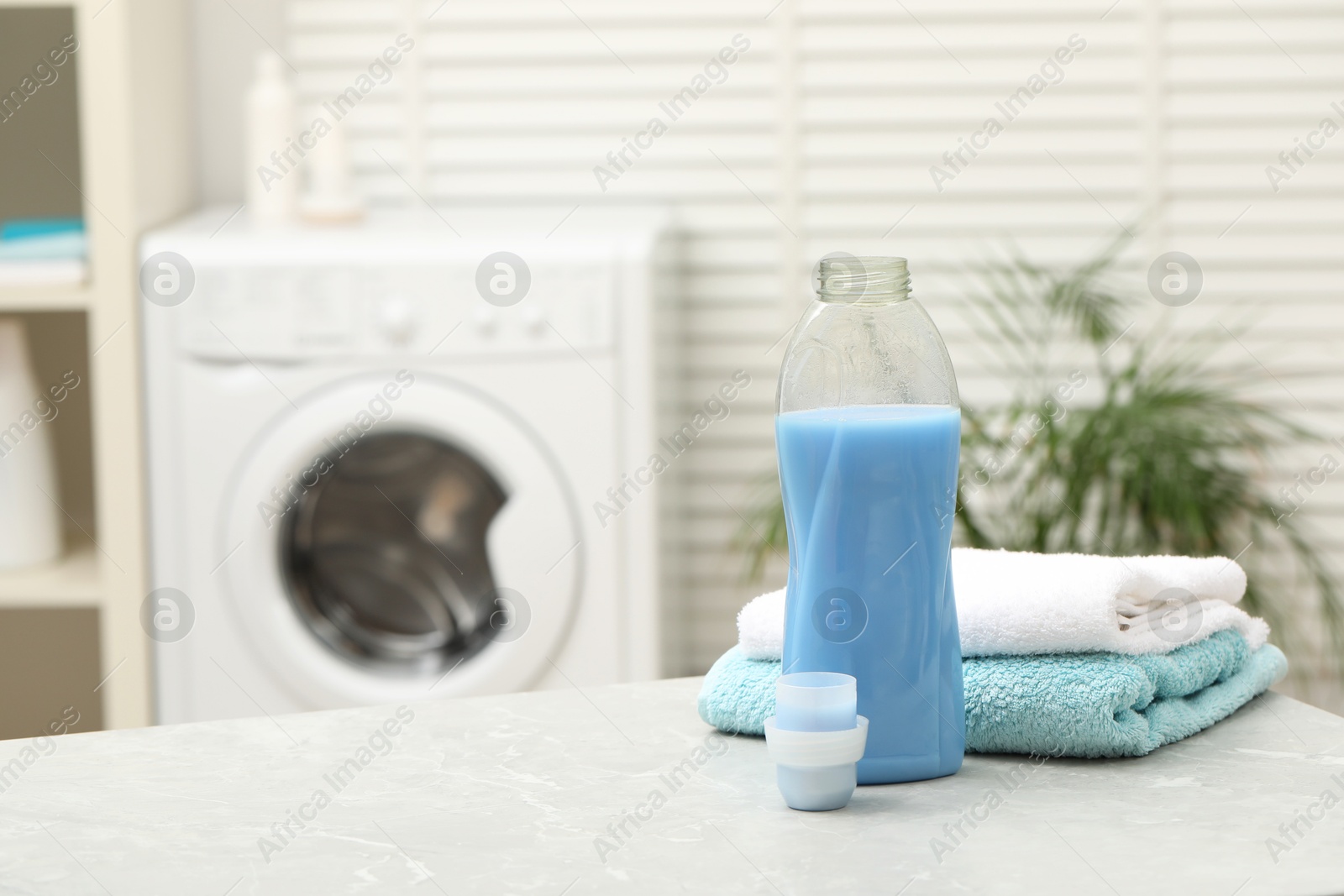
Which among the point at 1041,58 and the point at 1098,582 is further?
the point at 1041,58

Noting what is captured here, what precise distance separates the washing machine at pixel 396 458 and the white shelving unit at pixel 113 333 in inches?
1.0

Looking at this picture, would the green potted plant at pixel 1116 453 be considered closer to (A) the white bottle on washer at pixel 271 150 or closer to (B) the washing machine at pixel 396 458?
(B) the washing machine at pixel 396 458

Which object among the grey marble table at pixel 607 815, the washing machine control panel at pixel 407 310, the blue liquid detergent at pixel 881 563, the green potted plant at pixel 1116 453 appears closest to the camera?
the grey marble table at pixel 607 815

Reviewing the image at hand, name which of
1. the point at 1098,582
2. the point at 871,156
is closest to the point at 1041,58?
the point at 871,156

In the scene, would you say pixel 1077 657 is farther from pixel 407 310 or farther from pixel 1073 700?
pixel 407 310

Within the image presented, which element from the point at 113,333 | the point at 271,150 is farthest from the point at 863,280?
the point at 271,150

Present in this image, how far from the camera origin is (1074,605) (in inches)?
28.1

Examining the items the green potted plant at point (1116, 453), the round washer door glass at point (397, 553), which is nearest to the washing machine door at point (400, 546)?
the round washer door glass at point (397, 553)

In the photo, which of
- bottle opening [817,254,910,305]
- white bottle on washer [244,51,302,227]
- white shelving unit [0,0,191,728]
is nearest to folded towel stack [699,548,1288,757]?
bottle opening [817,254,910,305]

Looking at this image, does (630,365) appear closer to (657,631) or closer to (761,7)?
(657,631)

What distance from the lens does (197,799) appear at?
677 millimetres

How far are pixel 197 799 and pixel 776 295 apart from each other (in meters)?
1.71

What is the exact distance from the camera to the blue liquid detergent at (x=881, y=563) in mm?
672

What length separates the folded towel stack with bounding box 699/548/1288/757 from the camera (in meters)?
0.70
